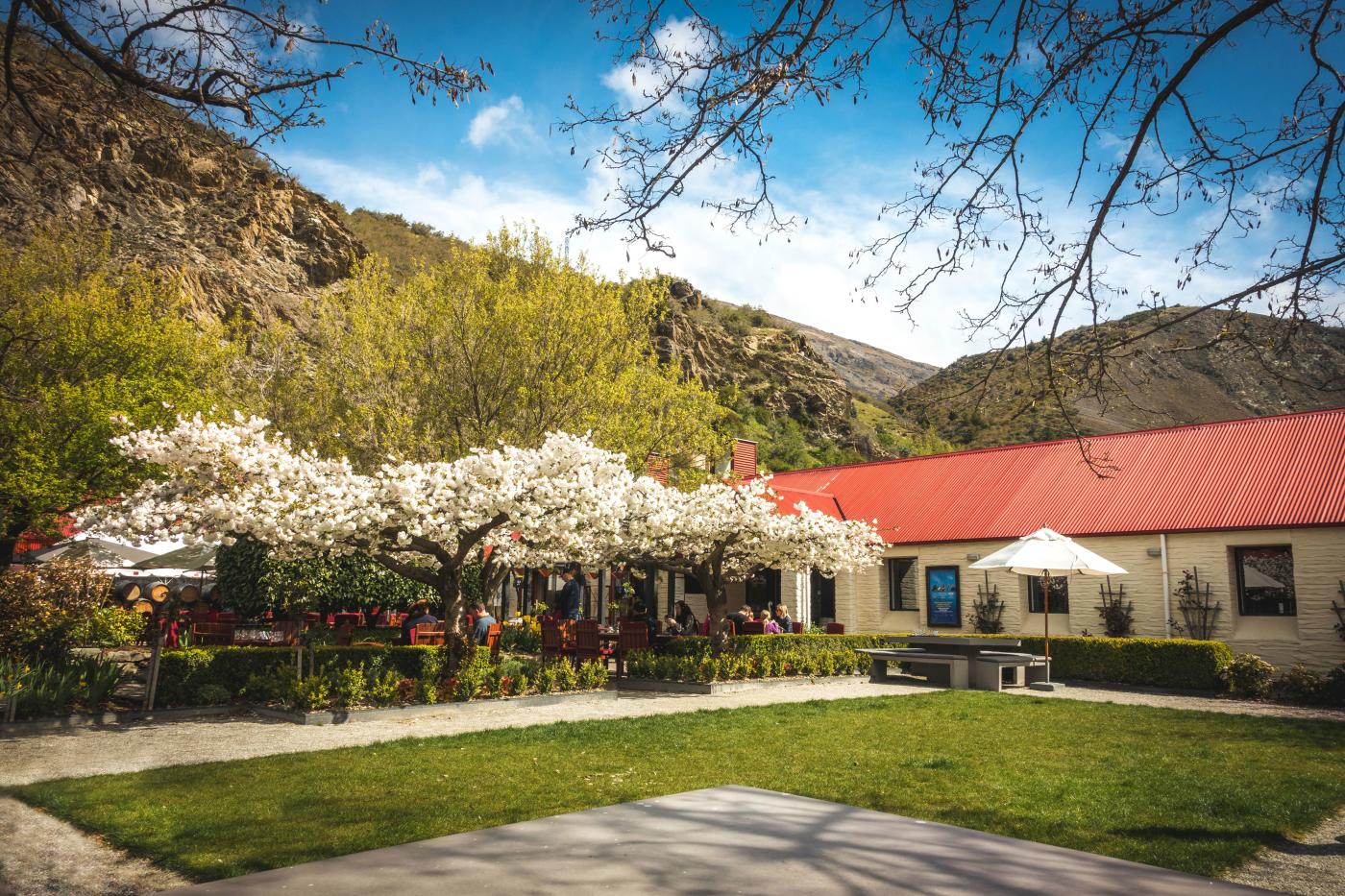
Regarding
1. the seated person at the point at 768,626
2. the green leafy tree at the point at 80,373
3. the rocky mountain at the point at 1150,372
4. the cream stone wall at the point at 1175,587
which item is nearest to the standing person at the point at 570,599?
the seated person at the point at 768,626

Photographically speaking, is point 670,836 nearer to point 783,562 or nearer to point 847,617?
point 783,562

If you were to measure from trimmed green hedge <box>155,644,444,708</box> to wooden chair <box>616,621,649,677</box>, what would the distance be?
12.7 feet

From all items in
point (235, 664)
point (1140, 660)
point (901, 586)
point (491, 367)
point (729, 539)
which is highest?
point (491, 367)

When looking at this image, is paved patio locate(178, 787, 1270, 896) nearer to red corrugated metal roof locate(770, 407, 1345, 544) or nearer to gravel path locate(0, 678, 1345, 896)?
gravel path locate(0, 678, 1345, 896)

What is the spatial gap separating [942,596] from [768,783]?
1811 cm

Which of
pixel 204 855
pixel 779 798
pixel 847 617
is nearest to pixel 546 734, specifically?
pixel 204 855

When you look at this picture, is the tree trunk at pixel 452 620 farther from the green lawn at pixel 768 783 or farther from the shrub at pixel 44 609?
the shrub at pixel 44 609

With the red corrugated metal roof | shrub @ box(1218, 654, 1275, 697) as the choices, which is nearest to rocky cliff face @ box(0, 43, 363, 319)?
the red corrugated metal roof

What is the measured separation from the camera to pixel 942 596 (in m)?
23.5

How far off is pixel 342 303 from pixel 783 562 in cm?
1185

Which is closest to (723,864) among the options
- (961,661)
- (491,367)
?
(961,661)

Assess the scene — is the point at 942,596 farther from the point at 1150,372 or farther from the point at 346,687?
the point at 1150,372

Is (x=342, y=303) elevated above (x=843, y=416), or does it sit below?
below

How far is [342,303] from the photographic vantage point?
1952 cm
